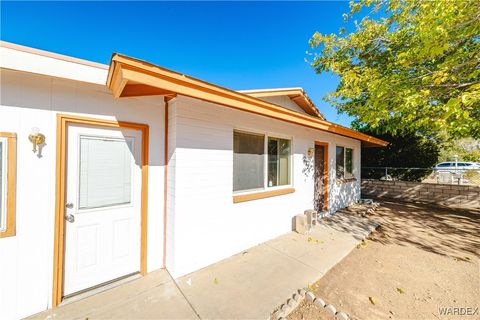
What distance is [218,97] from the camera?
9.45ft

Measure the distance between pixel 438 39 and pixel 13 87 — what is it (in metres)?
6.96

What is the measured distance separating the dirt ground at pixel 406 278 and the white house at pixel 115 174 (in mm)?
1748

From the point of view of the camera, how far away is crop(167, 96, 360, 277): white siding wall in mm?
2971

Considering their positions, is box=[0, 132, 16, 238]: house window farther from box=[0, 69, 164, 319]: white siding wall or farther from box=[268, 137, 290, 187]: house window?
box=[268, 137, 290, 187]: house window

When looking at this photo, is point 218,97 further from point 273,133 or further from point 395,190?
point 395,190

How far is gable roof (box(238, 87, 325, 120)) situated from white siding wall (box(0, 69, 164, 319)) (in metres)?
2.73

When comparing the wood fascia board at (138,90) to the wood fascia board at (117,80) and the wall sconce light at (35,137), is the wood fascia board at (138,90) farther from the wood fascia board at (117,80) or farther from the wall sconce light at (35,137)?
the wall sconce light at (35,137)

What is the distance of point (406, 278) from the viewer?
3172mm

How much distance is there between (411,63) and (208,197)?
6.46m

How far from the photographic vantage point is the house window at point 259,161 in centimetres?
396

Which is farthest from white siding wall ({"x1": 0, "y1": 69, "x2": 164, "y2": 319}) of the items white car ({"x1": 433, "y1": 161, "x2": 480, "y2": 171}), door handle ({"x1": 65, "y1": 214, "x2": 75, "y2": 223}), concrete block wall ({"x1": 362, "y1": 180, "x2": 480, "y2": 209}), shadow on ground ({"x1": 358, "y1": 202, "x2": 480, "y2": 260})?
white car ({"x1": 433, "y1": 161, "x2": 480, "y2": 171})

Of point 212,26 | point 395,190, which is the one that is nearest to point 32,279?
point 212,26
